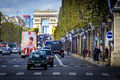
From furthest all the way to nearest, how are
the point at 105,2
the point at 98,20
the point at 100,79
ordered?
1. the point at 98,20
2. the point at 105,2
3. the point at 100,79

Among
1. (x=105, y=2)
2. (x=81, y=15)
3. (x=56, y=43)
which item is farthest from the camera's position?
(x=56, y=43)

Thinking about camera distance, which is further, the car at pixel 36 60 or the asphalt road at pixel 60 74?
the car at pixel 36 60

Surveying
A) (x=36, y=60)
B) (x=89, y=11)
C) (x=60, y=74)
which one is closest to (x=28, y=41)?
(x=89, y=11)

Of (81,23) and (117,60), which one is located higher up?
(81,23)

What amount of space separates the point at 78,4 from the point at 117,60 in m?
34.8

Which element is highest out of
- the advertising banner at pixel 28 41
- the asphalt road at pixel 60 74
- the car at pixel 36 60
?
the advertising banner at pixel 28 41

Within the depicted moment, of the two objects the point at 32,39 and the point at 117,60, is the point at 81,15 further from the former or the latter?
the point at 117,60

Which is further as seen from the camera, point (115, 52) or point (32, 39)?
point (32, 39)

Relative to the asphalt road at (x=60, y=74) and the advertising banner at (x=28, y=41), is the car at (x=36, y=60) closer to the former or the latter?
the asphalt road at (x=60, y=74)

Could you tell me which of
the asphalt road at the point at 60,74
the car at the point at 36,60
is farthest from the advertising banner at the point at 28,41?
the car at the point at 36,60

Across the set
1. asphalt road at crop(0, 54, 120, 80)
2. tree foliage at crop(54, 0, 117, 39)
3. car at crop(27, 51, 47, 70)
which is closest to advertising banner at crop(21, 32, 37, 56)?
tree foliage at crop(54, 0, 117, 39)

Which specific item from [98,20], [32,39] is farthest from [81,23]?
[98,20]

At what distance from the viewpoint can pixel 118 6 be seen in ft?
112

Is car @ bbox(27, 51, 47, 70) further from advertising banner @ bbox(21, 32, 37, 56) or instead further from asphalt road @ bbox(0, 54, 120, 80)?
advertising banner @ bbox(21, 32, 37, 56)
